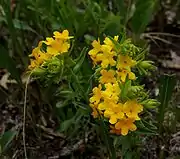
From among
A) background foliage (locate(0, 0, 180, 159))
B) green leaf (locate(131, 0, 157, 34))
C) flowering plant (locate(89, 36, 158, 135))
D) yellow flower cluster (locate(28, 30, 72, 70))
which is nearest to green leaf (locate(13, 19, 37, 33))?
background foliage (locate(0, 0, 180, 159))

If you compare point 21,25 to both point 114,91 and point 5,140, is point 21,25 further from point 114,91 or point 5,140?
point 114,91

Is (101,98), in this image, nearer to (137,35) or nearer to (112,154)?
(112,154)

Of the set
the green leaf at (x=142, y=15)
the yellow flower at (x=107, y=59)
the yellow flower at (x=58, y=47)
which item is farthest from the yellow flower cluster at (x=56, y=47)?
the green leaf at (x=142, y=15)

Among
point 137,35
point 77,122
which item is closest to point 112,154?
point 77,122

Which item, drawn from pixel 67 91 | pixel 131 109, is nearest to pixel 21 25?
pixel 67 91

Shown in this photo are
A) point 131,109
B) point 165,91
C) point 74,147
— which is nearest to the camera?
point 131,109

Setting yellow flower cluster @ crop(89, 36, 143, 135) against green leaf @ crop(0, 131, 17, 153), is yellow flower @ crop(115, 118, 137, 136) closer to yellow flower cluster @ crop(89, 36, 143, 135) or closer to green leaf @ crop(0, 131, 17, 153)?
yellow flower cluster @ crop(89, 36, 143, 135)
